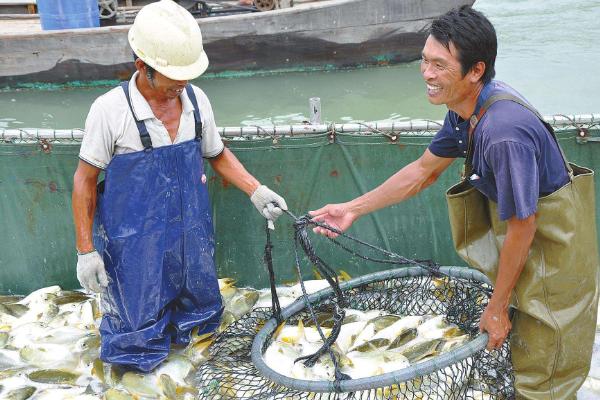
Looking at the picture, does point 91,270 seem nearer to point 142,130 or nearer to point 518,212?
point 142,130

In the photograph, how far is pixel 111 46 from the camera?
12.5 meters

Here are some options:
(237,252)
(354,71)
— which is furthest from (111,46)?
(237,252)

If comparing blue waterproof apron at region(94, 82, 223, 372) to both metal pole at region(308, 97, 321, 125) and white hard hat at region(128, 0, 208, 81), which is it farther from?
metal pole at region(308, 97, 321, 125)

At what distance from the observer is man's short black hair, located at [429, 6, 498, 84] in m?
2.64

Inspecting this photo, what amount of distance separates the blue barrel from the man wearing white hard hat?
31.5 ft

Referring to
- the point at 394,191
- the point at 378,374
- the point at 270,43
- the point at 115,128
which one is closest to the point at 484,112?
the point at 394,191

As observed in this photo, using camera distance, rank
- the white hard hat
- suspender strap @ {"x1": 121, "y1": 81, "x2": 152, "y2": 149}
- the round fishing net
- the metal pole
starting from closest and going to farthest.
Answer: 1. the round fishing net
2. the white hard hat
3. suspender strap @ {"x1": 121, "y1": 81, "x2": 152, "y2": 149}
4. the metal pole

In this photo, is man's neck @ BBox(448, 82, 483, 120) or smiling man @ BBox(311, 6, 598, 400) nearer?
smiling man @ BBox(311, 6, 598, 400)

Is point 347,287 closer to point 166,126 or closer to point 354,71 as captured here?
point 166,126

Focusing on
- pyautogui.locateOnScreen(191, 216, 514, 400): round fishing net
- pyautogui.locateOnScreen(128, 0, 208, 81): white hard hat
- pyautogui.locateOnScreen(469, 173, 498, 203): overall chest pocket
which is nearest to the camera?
pyautogui.locateOnScreen(469, 173, 498, 203): overall chest pocket

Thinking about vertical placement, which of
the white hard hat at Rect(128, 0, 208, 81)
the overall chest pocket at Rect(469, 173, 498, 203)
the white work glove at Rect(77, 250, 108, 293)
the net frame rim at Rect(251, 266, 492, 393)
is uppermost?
the white hard hat at Rect(128, 0, 208, 81)

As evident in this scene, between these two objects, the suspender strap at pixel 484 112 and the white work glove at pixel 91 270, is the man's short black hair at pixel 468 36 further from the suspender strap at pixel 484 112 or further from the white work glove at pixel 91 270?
the white work glove at pixel 91 270

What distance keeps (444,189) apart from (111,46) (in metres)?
9.53

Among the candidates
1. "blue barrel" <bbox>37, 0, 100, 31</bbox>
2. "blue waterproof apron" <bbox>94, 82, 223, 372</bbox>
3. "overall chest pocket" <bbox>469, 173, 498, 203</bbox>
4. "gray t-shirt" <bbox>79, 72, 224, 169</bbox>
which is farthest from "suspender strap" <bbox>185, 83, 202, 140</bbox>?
"blue barrel" <bbox>37, 0, 100, 31</bbox>
